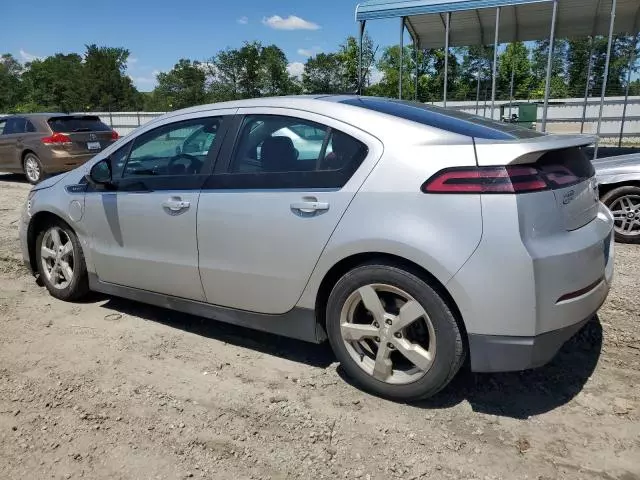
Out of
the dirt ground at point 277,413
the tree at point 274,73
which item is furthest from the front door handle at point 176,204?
the tree at point 274,73

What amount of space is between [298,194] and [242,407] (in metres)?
1.21

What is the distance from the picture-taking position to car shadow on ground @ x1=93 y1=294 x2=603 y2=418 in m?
2.84

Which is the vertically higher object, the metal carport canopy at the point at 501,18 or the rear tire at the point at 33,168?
the metal carport canopy at the point at 501,18

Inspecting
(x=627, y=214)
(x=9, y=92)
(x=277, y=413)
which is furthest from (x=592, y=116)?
(x=9, y=92)

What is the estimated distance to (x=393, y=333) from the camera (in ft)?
8.96

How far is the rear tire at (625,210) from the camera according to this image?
5527mm

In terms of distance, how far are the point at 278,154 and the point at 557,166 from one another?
152cm

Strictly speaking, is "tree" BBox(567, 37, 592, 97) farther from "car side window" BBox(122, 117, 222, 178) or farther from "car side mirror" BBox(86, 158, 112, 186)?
"car side mirror" BBox(86, 158, 112, 186)

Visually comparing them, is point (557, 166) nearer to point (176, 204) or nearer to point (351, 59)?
point (176, 204)

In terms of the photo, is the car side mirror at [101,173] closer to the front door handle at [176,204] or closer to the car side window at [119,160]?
the car side window at [119,160]

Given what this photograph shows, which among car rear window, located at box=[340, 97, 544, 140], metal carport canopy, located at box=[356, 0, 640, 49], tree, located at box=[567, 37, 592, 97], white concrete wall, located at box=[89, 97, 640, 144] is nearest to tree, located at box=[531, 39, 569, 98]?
tree, located at box=[567, 37, 592, 97]

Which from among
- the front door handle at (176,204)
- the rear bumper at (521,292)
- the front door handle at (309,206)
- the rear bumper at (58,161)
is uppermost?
the front door handle at (309,206)

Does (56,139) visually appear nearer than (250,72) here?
Yes

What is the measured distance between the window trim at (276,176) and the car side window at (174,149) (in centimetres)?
17
